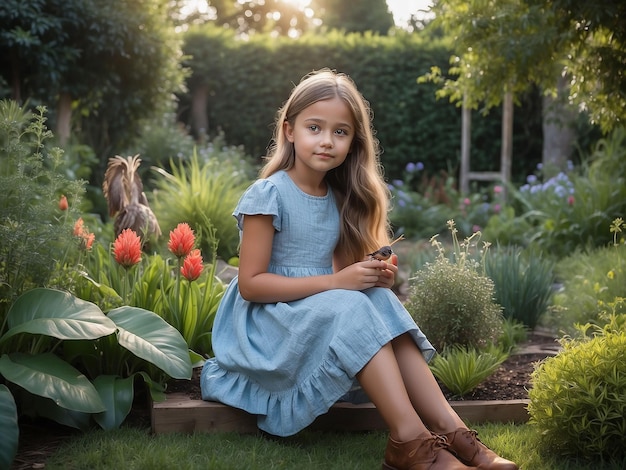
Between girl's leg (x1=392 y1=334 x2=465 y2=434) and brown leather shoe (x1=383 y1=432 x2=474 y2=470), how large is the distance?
100mm

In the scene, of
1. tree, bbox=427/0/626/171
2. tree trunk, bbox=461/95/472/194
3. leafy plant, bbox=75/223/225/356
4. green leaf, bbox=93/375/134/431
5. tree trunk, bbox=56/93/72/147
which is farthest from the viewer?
tree trunk, bbox=461/95/472/194

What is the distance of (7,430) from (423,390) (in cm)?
123

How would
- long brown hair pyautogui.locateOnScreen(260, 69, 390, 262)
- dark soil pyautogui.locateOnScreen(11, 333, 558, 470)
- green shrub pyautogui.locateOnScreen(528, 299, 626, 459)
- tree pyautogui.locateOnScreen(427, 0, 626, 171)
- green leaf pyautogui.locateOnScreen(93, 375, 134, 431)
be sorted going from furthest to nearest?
1. tree pyautogui.locateOnScreen(427, 0, 626, 171)
2. long brown hair pyautogui.locateOnScreen(260, 69, 390, 262)
3. green leaf pyautogui.locateOnScreen(93, 375, 134, 431)
4. dark soil pyautogui.locateOnScreen(11, 333, 558, 470)
5. green shrub pyautogui.locateOnScreen(528, 299, 626, 459)

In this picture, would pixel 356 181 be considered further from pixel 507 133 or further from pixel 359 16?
pixel 359 16

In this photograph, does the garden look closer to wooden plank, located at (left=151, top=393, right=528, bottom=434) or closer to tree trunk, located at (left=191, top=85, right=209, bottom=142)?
wooden plank, located at (left=151, top=393, right=528, bottom=434)

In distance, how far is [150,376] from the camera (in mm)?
2930

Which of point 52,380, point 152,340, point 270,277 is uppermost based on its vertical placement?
point 270,277

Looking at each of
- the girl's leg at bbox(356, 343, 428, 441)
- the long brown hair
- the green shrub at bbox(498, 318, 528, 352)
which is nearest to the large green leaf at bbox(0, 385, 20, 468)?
the girl's leg at bbox(356, 343, 428, 441)

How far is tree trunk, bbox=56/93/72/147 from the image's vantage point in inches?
321

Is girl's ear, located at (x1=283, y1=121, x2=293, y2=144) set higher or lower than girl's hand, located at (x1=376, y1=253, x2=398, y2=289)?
higher

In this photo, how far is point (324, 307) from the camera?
2.53 m

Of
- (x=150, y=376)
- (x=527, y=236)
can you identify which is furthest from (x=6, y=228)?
(x=527, y=236)

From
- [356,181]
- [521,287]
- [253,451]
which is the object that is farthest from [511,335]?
[253,451]

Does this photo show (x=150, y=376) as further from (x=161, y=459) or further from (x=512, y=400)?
(x=512, y=400)
